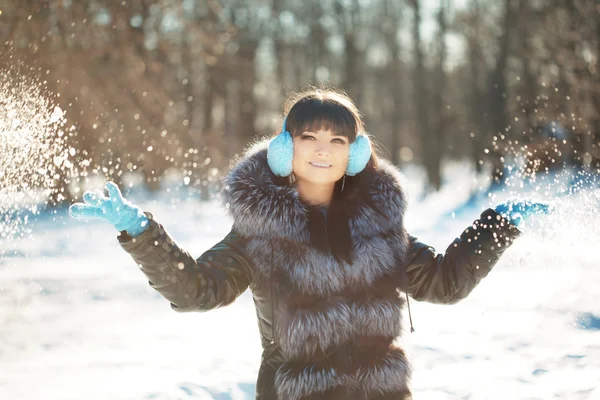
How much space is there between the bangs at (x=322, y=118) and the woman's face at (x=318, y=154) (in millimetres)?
23

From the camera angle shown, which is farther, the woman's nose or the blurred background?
the blurred background

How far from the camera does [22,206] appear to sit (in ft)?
55.4

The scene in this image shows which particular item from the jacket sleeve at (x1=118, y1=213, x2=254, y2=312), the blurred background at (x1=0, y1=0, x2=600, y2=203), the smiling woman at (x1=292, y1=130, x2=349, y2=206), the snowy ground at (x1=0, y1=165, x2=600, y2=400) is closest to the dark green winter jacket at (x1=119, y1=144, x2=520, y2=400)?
the jacket sleeve at (x1=118, y1=213, x2=254, y2=312)

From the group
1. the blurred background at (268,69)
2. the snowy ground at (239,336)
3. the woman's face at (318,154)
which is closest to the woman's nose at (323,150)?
the woman's face at (318,154)

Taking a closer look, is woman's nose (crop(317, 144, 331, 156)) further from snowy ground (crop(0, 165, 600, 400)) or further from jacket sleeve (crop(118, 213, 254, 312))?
snowy ground (crop(0, 165, 600, 400))

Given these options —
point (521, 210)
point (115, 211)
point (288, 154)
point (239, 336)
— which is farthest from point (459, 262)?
point (239, 336)

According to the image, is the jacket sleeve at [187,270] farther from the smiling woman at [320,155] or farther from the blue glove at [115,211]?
the smiling woman at [320,155]

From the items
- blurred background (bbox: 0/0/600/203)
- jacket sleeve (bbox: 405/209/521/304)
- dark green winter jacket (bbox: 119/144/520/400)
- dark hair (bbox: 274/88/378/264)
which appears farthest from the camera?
blurred background (bbox: 0/0/600/203)

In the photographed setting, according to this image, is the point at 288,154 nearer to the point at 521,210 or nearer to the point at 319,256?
the point at 319,256

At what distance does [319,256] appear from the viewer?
2.42 m

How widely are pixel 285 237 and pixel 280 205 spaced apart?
0.12 meters

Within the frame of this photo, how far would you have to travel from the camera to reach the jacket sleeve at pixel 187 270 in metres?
2.21

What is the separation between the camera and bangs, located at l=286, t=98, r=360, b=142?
8.36 feet

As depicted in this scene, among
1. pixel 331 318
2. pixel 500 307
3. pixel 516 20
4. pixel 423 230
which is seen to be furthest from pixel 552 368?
pixel 516 20
